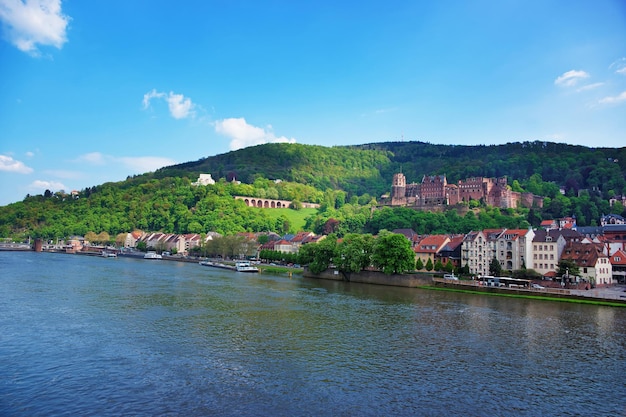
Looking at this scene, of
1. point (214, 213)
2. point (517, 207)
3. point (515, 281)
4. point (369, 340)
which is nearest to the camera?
point (369, 340)

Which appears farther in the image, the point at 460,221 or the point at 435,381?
the point at 460,221

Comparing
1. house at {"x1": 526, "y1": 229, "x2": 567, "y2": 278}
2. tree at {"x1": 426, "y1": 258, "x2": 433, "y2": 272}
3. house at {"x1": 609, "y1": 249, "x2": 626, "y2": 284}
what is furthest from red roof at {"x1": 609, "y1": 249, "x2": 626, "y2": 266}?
tree at {"x1": 426, "y1": 258, "x2": 433, "y2": 272}

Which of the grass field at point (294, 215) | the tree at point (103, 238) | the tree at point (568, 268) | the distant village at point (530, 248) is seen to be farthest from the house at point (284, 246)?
the tree at point (103, 238)

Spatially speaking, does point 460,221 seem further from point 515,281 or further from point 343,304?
point 343,304

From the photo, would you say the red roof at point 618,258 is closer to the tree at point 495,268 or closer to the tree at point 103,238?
the tree at point 495,268

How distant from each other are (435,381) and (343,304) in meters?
20.5

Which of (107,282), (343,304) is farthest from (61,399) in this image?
(107,282)

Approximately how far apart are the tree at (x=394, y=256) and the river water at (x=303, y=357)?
584 inches

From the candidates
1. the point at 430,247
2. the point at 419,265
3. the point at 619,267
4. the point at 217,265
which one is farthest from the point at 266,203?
the point at 619,267

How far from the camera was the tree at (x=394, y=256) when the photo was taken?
56.4m

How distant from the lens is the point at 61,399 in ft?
57.4

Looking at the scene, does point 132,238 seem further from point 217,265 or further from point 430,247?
→ point 430,247

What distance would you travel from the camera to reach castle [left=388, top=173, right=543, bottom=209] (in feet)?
415

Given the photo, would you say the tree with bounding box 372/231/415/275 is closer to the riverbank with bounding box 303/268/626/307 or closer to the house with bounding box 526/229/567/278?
the riverbank with bounding box 303/268/626/307
